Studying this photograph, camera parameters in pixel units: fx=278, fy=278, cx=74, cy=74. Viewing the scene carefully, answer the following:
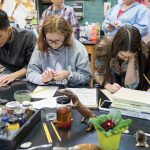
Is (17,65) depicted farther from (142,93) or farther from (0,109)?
(142,93)

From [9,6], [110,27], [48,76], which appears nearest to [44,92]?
[48,76]

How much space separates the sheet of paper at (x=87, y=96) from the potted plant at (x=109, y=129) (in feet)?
1.43

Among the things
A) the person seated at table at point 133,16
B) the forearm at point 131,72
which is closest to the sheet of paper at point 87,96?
the forearm at point 131,72

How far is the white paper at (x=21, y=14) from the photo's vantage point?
4.14m

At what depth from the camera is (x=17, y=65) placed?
2.27 meters

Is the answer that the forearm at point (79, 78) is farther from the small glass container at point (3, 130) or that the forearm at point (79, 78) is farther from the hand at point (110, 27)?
the hand at point (110, 27)

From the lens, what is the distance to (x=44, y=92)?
1.71 m

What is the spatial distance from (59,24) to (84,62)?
→ 0.31 meters

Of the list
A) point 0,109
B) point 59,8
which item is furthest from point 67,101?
point 59,8

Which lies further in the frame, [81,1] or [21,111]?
[81,1]

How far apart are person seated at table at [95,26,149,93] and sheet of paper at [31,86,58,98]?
0.34 metres

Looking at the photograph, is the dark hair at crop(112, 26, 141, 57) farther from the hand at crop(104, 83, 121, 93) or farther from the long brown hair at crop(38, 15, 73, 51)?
the long brown hair at crop(38, 15, 73, 51)

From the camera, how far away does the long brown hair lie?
185 cm

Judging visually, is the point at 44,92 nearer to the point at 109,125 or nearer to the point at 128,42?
the point at 128,42
